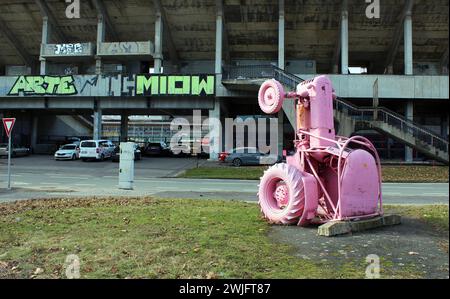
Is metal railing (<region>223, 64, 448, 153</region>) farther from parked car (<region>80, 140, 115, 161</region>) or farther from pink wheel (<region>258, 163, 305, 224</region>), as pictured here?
pink wheel (<region>258, 163, 305, 224</region>)

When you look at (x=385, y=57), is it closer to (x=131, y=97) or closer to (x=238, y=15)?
(x=238, y=15)

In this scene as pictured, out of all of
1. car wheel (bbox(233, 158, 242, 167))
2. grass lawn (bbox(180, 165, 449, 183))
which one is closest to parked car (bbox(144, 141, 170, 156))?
car wheel (bbox(233, 158, 242, 167))

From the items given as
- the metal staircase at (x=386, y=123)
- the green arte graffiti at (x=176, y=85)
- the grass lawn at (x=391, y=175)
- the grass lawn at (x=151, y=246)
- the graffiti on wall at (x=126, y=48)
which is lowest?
the grass lawn at (x=151, y=246)

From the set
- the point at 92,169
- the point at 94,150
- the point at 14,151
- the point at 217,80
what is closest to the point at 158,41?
the point at 217,80

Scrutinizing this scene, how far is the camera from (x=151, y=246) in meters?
6.50

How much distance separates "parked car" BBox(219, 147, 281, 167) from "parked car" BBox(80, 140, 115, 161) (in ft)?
36.9

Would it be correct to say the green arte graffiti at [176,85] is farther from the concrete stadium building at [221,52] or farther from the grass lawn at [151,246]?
the grass lawn at [151,246]

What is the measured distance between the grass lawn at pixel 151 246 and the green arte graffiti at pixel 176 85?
28.6 meters

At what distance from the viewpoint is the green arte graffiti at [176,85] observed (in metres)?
38.1

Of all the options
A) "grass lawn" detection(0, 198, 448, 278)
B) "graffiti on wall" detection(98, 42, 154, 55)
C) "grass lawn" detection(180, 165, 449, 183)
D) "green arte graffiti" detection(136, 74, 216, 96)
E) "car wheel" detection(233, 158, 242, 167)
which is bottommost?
"grass lawn" detection(0, 198, 448, 278)

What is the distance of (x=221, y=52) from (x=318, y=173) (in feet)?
105

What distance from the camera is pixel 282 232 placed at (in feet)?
25.6

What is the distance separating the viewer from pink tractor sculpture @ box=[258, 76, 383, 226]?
25.7 ft

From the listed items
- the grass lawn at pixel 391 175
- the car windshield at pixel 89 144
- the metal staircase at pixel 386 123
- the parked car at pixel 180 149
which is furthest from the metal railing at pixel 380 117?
the parked car at pixel 180 149
